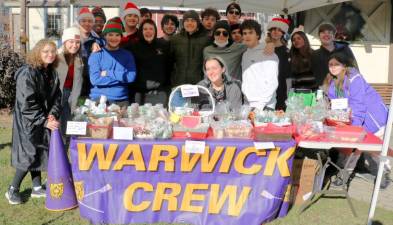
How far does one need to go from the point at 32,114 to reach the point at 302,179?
2.67 metres

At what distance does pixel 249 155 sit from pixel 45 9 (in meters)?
18.2

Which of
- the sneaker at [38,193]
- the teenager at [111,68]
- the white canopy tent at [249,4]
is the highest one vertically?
the white canopy tent at [249,4]

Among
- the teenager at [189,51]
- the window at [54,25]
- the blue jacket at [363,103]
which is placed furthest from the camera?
the window at [54,25]

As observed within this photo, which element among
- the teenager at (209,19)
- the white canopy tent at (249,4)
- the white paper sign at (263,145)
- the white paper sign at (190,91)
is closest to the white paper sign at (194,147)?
the white paper sign at (263,145)

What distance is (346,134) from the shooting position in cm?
370

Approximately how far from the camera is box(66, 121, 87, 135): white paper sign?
140 inches

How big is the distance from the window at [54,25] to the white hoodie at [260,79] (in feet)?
54.0

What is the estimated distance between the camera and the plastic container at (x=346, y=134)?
3.67 metres

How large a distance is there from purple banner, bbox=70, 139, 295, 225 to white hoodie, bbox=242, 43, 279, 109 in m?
1.15

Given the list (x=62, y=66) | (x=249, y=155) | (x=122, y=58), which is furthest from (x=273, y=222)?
(x=62, y=66)

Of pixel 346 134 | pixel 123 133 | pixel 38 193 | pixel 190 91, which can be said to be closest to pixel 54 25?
pixel 38 193

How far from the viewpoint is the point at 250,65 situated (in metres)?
4.78

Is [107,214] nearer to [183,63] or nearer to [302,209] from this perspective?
[302,209]

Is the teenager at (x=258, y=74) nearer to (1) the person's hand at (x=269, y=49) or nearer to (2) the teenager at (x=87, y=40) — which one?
(1) the person's hand at (x=269, y=49)
